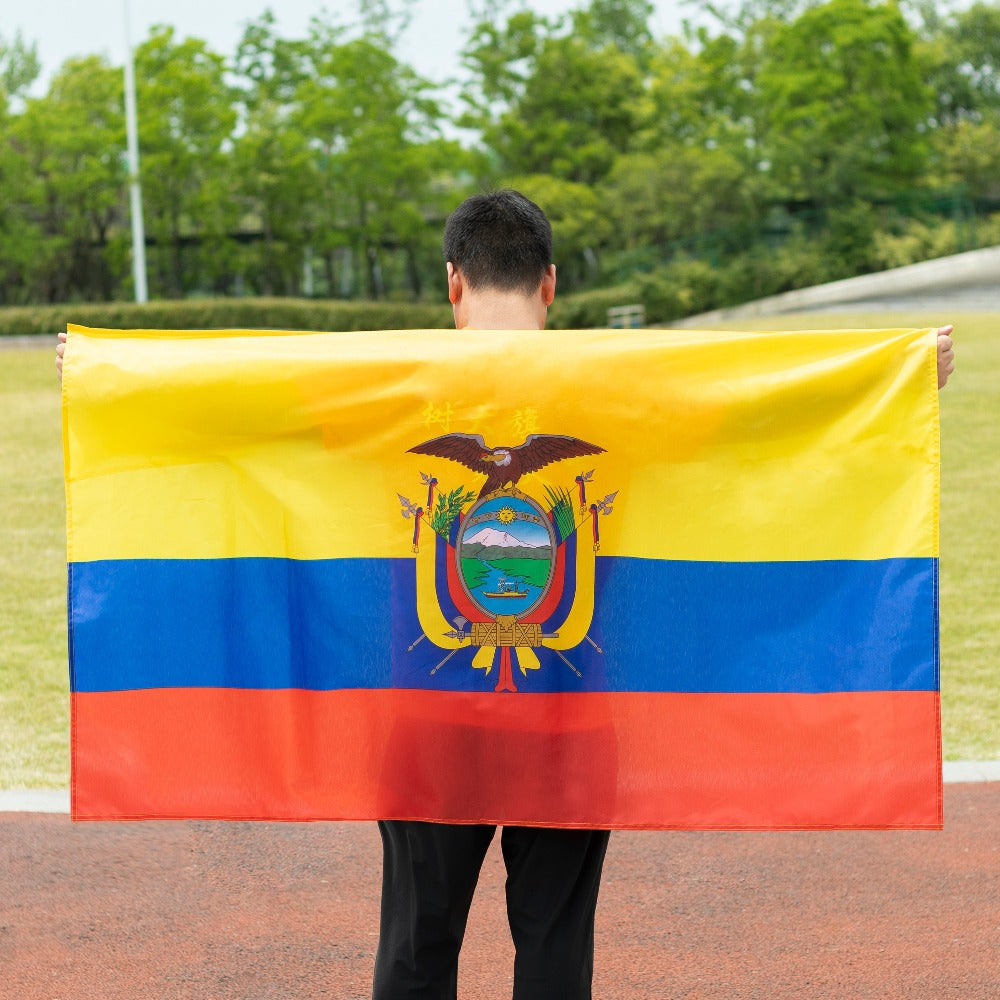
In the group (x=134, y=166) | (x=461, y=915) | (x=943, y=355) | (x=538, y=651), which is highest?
(x=134, y=166)

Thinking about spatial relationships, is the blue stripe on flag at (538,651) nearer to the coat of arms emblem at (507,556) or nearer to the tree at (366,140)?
the coat of arms emblem at (507,556)

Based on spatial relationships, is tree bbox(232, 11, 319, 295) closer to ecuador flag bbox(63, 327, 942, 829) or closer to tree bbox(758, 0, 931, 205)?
tree bbox(758, 0, 931, 205)

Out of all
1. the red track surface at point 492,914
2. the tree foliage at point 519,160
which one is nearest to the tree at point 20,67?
the tree foliage at point 519,160

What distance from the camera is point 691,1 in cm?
4066

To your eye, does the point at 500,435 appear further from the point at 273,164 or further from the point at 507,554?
the point at 273,164

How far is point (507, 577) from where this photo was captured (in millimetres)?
2783

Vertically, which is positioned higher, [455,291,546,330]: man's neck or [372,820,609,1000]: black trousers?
[455,291,546,330]: man's neck

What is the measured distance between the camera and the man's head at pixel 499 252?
2.67 m

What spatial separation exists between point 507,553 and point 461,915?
2.37 ft

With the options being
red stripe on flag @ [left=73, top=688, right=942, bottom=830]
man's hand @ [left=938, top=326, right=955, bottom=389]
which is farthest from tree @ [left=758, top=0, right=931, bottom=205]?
red stripe on flag @ [left=73, top=688, right=942, bottom=830]

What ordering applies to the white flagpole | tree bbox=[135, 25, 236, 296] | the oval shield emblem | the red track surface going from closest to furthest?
1. the oval shield emblem
2. the red track surface
3. the white flagpole
4. tree bbox=[135, 25, 236, 296]

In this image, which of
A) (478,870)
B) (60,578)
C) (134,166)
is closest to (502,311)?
(478,870)

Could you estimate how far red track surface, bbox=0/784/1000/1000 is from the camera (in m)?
3.88

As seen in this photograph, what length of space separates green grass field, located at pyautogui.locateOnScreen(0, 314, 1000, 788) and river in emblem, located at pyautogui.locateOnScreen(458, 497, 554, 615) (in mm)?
3827
